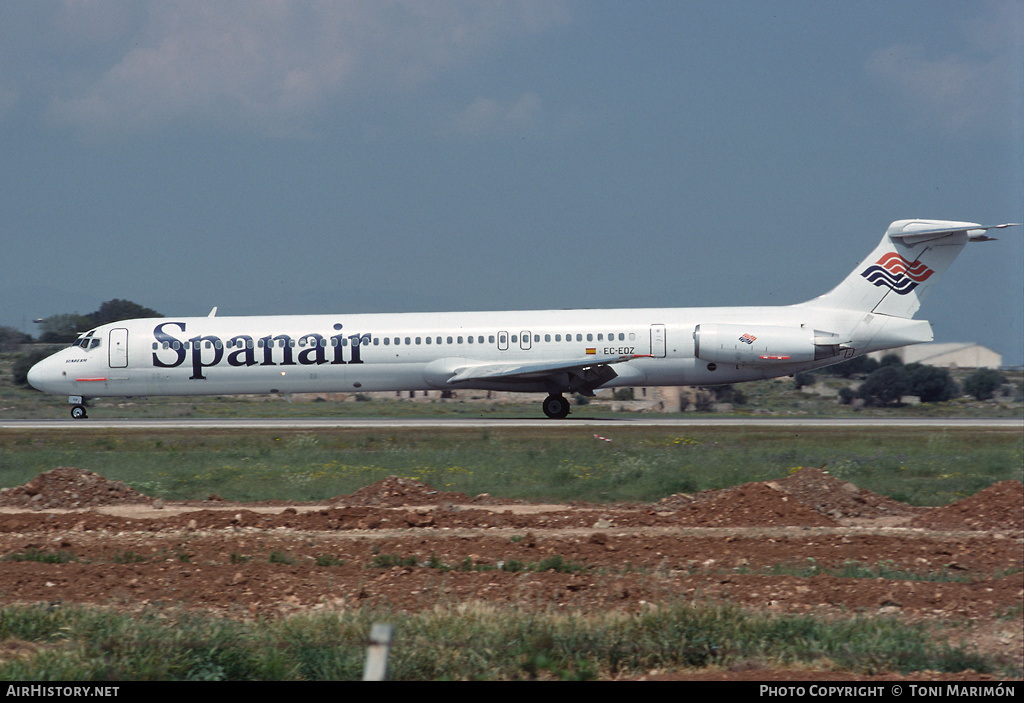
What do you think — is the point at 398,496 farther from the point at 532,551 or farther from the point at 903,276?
the point at 903,276

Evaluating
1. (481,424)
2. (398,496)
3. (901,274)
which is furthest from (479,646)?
(901,274)

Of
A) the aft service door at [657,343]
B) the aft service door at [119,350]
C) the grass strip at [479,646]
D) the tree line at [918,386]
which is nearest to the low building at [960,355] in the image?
the tree line at [918,386]

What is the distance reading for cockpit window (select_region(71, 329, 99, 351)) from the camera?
110 feet

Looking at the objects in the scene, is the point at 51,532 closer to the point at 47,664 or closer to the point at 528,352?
the point at 47,664

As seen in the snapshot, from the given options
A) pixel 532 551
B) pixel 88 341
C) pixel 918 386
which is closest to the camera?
pixel 532 551

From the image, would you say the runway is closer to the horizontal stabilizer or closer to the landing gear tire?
the landing gear tire

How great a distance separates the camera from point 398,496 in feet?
54.9

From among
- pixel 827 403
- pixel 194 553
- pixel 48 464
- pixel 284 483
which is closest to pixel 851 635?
pixel 194 553

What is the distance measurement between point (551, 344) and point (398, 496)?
52.5ft

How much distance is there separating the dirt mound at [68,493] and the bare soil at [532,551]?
37 mm

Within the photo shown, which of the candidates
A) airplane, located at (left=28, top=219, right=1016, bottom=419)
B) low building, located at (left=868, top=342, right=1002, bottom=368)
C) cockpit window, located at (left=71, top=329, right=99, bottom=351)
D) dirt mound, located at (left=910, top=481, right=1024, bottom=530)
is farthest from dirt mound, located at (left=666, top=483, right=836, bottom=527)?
low building, located at (left=868, top=342, right=1002, bottom=368)

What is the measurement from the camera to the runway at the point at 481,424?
2986 centimetres
